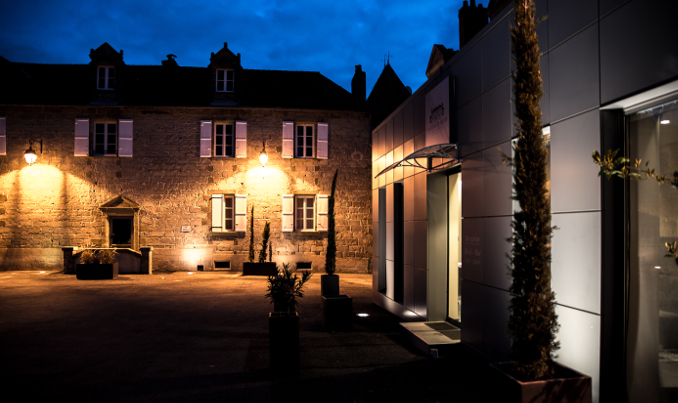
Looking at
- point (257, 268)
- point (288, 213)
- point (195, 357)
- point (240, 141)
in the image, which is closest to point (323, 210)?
point (288, 213)

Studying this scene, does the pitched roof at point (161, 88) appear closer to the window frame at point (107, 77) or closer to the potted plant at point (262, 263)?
the window frame at point (107, 77)

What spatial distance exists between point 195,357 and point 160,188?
A: 12747mm

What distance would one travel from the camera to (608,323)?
137 inches

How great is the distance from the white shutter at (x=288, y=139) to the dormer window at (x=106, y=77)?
7.14m

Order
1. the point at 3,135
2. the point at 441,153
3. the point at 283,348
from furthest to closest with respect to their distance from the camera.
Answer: the point at 3,135
the point at 441,153
the point at 283,348

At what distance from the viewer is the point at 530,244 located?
3.59m

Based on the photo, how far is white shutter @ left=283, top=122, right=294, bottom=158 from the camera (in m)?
17.4

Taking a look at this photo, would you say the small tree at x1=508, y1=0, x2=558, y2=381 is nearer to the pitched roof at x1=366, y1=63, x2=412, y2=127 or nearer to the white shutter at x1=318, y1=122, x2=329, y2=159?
the white shutter at x1=318, y1=122, x2=329, y2=159

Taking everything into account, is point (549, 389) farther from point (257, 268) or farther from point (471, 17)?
point (257, 268)

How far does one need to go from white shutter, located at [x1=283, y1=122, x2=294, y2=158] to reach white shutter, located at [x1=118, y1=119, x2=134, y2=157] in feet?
19.5

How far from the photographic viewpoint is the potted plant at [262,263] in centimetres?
1559

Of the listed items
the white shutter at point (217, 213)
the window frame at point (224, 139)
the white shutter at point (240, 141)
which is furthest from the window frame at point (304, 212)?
the window frame at point (224, 139)

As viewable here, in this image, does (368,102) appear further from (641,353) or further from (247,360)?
(641,353)

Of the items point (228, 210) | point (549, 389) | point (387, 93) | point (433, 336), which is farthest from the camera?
point (387, 93)
